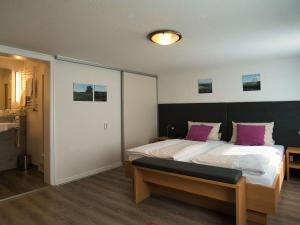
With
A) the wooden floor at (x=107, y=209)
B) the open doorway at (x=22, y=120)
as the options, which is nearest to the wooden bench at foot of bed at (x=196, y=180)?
the wooden floor at (x=107, y=209)

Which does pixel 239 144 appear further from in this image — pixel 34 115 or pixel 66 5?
pixel 34 115

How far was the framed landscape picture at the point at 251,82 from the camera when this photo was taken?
159 inches

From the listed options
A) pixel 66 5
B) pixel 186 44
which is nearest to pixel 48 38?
pixel 66 5

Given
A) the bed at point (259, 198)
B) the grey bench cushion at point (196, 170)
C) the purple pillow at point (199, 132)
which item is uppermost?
the purple pillow at point (199, 132)

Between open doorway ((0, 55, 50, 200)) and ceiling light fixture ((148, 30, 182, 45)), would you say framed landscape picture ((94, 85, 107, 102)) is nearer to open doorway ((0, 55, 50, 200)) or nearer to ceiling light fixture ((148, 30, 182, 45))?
open doorway ((0, 55, 50, 200))

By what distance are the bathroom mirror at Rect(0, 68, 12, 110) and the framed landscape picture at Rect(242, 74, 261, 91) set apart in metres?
5.14

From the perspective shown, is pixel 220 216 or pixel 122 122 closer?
pixel 220 216

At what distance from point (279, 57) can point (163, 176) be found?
3058 millimetres

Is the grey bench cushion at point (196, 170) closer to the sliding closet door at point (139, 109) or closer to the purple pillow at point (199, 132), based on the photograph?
the purple pillow at point (199, 132)

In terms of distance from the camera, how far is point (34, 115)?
438 cm

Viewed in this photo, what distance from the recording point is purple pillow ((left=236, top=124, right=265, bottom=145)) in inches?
139

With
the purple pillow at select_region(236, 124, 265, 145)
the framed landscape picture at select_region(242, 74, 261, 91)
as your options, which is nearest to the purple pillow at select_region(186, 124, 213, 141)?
the purple pillow at select_region(236, 124, 265, 145)

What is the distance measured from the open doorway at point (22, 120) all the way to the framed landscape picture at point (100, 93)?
1030 mm

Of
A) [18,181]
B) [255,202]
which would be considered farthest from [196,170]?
[18,181]
